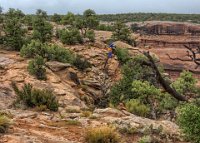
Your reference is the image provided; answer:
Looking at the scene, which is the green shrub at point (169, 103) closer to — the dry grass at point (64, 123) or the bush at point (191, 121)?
the dry grass at point (64, 123)

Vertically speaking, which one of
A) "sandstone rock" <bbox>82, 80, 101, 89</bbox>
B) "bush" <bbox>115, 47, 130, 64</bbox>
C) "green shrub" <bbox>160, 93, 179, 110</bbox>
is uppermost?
"bush" <bbox>115, 47, 130, 64</bbox>

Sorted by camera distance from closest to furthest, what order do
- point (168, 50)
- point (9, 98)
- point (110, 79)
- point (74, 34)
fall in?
point (9, 98) → point (110, 79) → point (74, 34) → point (168, 50)

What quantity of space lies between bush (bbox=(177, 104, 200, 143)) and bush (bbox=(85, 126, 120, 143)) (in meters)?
2.17

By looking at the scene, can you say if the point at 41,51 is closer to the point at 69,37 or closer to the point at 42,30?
the point at 42,30

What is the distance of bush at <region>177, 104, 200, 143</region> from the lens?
11.5 m

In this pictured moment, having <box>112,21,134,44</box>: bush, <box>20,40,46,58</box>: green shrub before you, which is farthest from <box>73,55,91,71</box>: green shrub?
<box>112,21,134,44</box>: bush

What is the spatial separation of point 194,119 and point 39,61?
23.0 m

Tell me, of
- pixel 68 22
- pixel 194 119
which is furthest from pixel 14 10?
pixel 194 119

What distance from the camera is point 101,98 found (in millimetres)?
38000

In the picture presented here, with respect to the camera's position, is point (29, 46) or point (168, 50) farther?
point (168, 50)

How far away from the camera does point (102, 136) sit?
39.8 ft

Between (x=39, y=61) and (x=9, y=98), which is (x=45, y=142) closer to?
(x=9, y=98)

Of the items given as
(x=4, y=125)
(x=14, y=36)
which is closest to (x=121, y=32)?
(x=14, y=36)

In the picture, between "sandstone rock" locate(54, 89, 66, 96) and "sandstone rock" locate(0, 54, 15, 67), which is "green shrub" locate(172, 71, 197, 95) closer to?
"sandstone rock" locate(54, 89, 66, 96)
